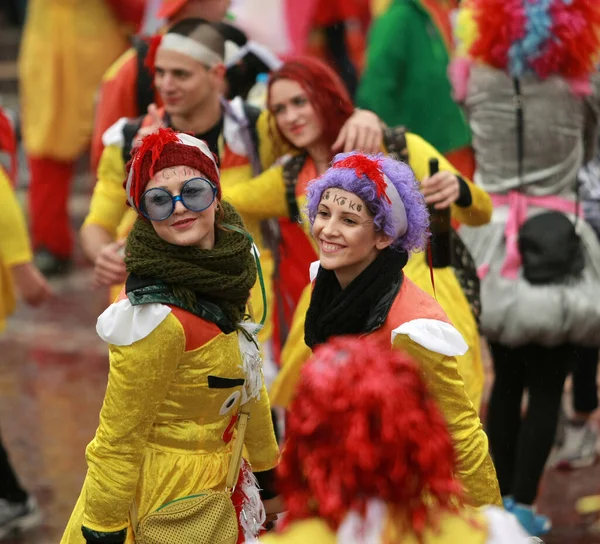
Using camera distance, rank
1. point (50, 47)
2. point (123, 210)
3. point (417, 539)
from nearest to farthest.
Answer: point (417, 539) → point (123, 210) → point (50, 47)

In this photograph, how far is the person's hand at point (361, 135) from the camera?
4305 millimetres

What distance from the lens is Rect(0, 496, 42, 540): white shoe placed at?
5.02 metres

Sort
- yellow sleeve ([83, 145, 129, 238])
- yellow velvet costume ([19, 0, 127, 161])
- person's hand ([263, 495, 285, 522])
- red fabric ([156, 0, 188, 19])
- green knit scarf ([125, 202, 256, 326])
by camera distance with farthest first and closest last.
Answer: yellow velvet costume ([19, 0, 127, 161]) < red fabric ([156, 0, 188, 19]) < yellow sleeve ([83, 145, 129, 238]) < person's hand ([263, 495, 285, 522]) < green knit scarf ([125, 202, 256, 326])

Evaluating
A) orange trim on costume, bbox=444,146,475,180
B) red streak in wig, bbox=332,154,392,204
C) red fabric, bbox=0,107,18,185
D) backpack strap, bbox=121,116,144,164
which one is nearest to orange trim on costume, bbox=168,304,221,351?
red streak in wig, bbox=332,154,392,204

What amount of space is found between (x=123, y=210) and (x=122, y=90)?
1080 millimetres

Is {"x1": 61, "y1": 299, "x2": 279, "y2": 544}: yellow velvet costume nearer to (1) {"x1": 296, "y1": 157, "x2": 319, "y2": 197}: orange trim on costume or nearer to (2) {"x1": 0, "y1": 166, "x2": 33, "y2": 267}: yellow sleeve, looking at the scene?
(1) {"x1": 296, "y1": 157, "x2": 319, "y2": 197}: orange trim on costume

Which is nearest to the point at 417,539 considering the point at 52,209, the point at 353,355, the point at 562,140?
the point at 353,355

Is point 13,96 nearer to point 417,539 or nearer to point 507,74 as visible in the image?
point 507,74

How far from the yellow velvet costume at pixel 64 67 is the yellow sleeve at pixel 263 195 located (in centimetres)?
449

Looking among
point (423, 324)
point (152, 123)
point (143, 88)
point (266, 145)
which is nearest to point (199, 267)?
point (423, 324)

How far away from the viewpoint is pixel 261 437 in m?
3.51

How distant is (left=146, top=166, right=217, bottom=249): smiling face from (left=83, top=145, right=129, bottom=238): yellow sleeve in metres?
1.54

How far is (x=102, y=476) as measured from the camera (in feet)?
10.2

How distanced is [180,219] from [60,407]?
3510 mm
